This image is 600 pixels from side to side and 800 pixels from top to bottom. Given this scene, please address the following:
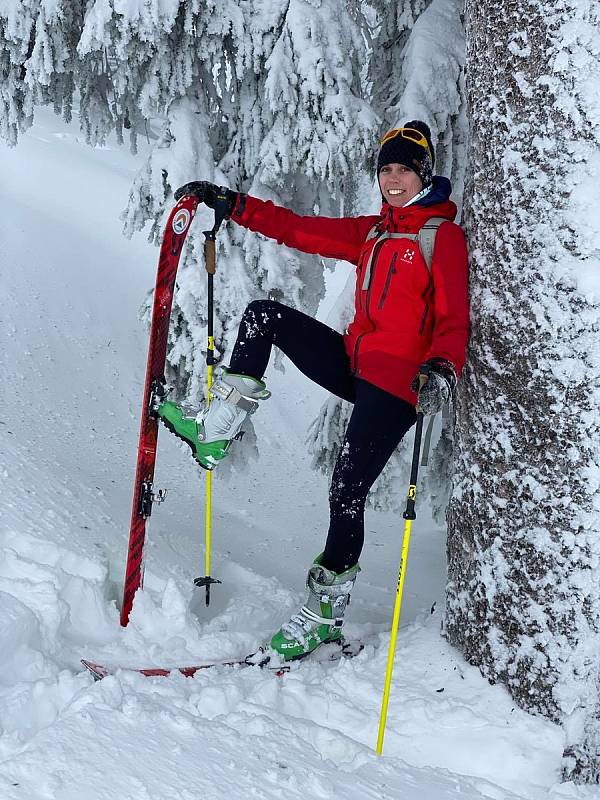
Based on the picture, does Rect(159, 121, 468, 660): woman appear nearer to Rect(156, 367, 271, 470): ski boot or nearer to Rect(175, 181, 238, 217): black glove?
Rect(156, 367, 271, 470): ski boot

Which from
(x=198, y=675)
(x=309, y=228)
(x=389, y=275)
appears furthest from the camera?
(x=309, y=228)

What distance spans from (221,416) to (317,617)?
3.58 feet

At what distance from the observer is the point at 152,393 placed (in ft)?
12.5

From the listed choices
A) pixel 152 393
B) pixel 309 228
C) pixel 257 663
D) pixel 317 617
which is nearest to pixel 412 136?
pixel 309 228

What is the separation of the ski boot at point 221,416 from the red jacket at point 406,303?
1.86 feet

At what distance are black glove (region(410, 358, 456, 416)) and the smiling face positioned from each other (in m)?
1.05

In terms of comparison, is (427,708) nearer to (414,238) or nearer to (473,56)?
(414,238)

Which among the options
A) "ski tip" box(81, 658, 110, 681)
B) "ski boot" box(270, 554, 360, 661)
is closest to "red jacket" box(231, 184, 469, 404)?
"ski boot" box(270, 554, 360, 661)

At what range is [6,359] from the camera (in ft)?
25.2

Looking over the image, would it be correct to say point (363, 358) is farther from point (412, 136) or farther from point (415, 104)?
point (415, 104)

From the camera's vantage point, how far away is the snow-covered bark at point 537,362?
272 cm

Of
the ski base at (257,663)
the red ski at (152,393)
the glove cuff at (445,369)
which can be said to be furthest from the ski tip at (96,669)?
the glove cuff at (445,369)

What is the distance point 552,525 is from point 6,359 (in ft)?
20.9

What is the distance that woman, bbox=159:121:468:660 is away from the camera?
3.42 meters
